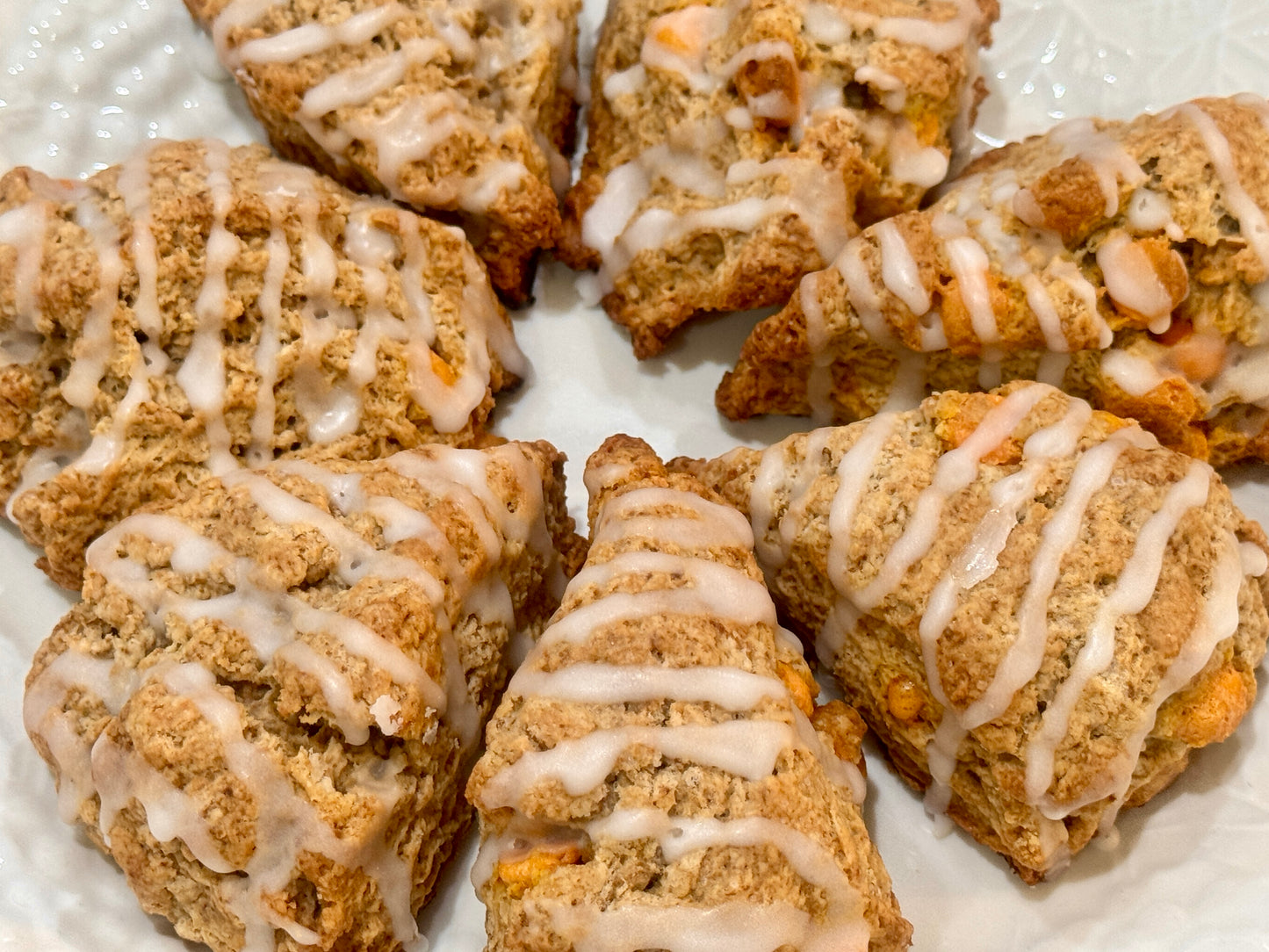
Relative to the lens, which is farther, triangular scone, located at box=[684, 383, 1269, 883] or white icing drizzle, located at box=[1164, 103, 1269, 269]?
white icing drizzle, located at box=[1164, 103, 1269, 269]

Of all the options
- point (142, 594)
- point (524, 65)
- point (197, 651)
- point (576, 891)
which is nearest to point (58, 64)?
point (524, 65)

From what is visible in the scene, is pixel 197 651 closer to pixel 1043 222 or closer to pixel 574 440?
pixel 574 440

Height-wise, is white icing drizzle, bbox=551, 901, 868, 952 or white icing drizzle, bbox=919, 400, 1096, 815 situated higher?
white icing drizzle, bbox=919, 400, 1096, 815

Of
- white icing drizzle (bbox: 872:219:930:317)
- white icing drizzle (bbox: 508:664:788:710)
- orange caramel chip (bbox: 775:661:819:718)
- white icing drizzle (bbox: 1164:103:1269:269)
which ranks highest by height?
white icing drizzle (bbox: 1164:103:1269:269)

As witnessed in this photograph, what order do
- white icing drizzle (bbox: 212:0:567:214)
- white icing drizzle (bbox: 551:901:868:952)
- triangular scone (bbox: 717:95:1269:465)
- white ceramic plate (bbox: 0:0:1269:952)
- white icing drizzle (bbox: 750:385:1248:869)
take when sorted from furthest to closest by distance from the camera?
white icing drizzle (bbox: 212:0:567:214) < triangular scone (bbox: 717:95:1269:465) < white ceramic plate (bbox: 0:0:1269:952) < white icing drizzle (bbox: 750:385:1248:869) < white icing drizzle (bbox: 551:901:868:952)

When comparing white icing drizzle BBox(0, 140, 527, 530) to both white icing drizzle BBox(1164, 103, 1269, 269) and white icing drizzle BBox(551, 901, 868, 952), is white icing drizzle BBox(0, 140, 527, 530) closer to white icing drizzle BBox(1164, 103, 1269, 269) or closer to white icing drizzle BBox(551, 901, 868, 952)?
white icing drizzle BBox(551, 901, 868, 952)

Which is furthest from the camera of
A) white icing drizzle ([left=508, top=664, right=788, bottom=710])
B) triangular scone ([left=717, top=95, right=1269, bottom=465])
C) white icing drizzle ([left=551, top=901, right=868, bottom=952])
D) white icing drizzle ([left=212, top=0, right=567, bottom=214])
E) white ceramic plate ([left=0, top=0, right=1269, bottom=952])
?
white icing drizzle ([left=212, top=0, right=567, bottom=214])

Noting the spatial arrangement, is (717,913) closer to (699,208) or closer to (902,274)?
(902,274)

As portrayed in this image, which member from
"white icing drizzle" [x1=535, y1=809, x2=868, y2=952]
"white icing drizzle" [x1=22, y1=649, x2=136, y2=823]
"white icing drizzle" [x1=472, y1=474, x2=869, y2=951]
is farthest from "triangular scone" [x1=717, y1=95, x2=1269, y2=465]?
"white icing drizzle" [x1=22, y1=649, x2=136, y2=823]
